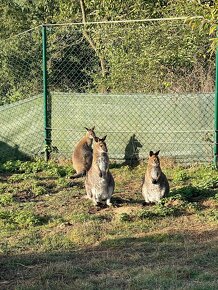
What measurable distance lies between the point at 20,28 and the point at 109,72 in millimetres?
6901

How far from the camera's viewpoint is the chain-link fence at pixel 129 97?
35.7ft

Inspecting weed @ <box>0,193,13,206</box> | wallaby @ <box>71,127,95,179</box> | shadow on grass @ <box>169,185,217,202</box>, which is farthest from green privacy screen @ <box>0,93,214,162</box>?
weed @ <box>0,193,13,206</box>

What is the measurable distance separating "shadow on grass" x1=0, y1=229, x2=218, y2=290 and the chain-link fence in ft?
12.8

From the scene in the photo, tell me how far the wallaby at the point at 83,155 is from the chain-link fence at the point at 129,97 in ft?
1.21

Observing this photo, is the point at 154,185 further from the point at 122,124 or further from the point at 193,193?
the point at 122,124

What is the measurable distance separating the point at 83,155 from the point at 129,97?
143 centimetres

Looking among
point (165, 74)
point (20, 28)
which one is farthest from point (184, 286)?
point (20, 28)

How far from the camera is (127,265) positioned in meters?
6.03

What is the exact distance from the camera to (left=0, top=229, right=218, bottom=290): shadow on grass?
535 centimetres

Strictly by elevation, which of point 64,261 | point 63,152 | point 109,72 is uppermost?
point 109,72

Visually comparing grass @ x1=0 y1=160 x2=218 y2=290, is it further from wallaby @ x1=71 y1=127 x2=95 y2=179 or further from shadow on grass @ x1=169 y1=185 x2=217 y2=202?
wallaby @ x1=71 y1=127 x2=95 y2=179

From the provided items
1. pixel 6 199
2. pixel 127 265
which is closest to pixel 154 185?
pixel 6 199

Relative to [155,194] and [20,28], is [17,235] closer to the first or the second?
[155,194]

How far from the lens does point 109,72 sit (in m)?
11.8
